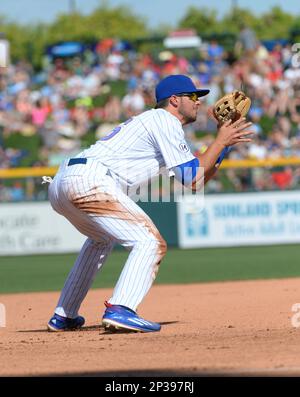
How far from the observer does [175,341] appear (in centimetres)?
623

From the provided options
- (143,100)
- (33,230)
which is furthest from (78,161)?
(143,100)

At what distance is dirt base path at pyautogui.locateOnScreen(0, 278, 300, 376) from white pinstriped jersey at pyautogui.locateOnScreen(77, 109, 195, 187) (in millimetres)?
1149

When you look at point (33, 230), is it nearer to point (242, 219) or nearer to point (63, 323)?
point (242, 219)

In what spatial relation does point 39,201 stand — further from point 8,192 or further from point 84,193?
point 84,193

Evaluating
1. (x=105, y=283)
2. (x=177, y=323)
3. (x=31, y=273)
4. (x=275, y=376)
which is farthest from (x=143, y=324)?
(x=31, y=273)

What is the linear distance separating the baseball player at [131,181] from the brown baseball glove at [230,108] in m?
0.09

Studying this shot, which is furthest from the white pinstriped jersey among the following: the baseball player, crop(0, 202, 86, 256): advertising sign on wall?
crop(0, 202, 86, 256): advertising sign on wall

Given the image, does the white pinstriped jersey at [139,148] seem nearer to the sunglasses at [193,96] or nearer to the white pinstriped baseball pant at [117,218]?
the white pinstriped baseball pant at [117,218]

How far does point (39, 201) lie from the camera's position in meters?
16.2

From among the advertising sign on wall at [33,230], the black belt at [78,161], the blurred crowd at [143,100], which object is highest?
the blurred crowd at [143,100]

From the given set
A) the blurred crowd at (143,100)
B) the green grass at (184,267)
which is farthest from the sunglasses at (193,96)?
the blurred crowd at (143,100)

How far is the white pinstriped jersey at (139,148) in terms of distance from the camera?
260 inches

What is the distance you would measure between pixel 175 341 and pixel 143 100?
1488cm

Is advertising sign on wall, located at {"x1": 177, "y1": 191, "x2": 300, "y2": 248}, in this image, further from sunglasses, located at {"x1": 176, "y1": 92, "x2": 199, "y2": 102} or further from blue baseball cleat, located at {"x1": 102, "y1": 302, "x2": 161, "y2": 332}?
blue baseball cleat, located at {"x1": 102, "y1": 302, "x2": 161, "y2": 332}
